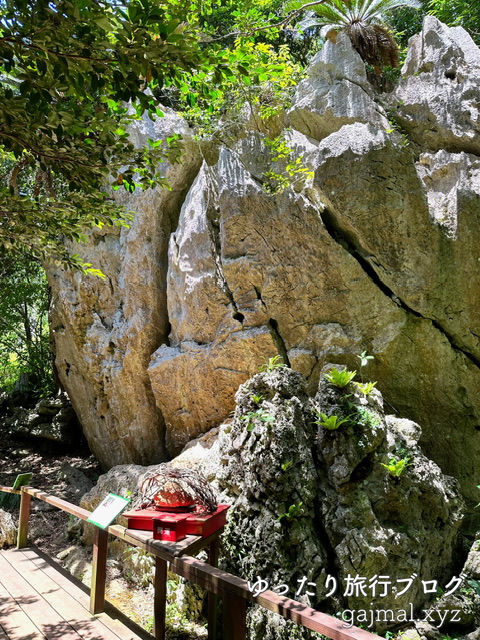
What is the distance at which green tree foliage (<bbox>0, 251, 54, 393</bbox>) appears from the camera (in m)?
13.2

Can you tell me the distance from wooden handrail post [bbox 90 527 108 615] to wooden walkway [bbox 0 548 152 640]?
86 millimetres

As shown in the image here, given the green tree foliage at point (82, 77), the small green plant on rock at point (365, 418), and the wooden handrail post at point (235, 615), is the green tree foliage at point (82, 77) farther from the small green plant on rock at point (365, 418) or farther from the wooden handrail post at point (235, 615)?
the small green plant on rock at point (365, 418)

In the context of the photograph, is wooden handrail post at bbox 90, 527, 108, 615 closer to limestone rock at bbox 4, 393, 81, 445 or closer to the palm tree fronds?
limestone rock at bbox 4, 393, 81, 445

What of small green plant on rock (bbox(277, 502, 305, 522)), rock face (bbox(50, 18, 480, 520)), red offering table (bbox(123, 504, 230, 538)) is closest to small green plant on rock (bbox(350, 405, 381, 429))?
small green plant on rock (bbox(277, 502, 305, 522))

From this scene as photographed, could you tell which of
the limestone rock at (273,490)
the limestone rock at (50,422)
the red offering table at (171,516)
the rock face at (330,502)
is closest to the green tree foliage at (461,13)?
the rock face at (330,502)

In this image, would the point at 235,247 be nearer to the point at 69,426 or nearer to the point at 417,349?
the point at 417,349

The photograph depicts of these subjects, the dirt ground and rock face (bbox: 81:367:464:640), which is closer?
rock face (bbox: 81:367:464:640)

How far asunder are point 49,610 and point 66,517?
5.14m

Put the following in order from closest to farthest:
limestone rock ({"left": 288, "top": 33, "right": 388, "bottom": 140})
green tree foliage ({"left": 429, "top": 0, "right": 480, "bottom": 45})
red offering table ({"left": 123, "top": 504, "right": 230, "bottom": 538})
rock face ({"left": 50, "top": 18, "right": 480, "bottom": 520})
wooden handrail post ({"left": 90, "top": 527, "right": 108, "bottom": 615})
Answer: red offering table ({"left": 123, "top": 504, "right": 230, "bottom": 538}) < wooden handrail post ({"left": 90, "top": 527, "right": 108, "bottom": 615}) < rock face ({"left": 50, "top": 18, "right": 480, "bottom": 520}) < limestone rock ({"left": 288, "top": 33, "right": 388, "bottom": 140}) < green tree foliage ({"left": 429, "top": 0, "right": 480, "bottom": 45})

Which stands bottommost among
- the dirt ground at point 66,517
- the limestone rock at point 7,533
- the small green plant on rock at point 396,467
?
the dirt ground at point 66,517

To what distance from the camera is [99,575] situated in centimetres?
444

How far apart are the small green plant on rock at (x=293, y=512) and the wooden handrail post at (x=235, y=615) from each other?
6.37 feet

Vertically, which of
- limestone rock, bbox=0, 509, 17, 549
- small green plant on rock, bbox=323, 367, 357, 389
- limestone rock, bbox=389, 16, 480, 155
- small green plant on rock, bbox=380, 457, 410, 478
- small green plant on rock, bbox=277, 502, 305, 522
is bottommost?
limestone rock, bbox=0, 509, 17, 549

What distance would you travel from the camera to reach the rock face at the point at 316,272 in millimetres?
7168
